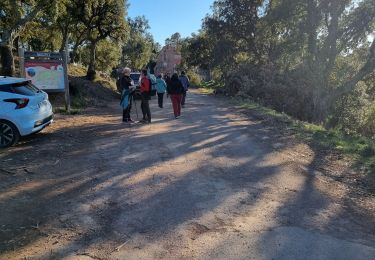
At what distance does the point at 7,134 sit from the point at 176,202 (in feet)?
18.6

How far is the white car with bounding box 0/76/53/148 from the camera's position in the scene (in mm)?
10020

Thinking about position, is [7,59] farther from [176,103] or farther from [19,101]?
[19,101]

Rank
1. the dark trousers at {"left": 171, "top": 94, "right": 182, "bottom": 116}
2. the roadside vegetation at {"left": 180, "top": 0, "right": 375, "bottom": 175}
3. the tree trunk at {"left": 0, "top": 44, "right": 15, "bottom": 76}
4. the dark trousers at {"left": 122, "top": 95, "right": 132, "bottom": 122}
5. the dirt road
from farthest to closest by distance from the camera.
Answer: the roadside vegetation at {"left": 180, "top": 0, "right": 375, "bottom": 175}, the tree trunk at {"left": 0, "top": 44, "right": 15, "bottom": 76}, the dark trousers at {"left": 171, "top": 94, "right": 182, "bottom": 116}, the dark trousers at {"left": 122, "top": 95, "right": 132, "bottom": 122}, the dirt road

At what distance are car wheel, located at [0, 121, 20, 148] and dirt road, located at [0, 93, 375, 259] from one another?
282 mm

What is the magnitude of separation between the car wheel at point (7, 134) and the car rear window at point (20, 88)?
78 cm

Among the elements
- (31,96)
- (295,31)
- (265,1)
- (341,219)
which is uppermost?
(265,1)

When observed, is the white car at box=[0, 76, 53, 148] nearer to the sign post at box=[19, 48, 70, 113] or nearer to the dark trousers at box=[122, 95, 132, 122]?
the sign post at box=[19, 48, 70, 113]

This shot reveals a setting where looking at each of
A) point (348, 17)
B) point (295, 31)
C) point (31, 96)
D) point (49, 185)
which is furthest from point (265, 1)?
point (49, 185)

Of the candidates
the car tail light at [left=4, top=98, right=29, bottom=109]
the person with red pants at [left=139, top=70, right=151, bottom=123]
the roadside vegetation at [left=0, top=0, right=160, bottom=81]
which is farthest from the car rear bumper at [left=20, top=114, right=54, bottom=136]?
the roadside vegetation at [left=0, top=0, right=160, bottom=81]

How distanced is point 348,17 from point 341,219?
21751mm

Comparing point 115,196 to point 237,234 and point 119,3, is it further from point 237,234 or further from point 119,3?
point 119,3

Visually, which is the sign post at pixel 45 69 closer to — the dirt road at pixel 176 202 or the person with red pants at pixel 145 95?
the person with red pants at pixel 145 95

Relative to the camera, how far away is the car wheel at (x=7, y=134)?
398 inches

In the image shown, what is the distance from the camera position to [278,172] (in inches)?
328
